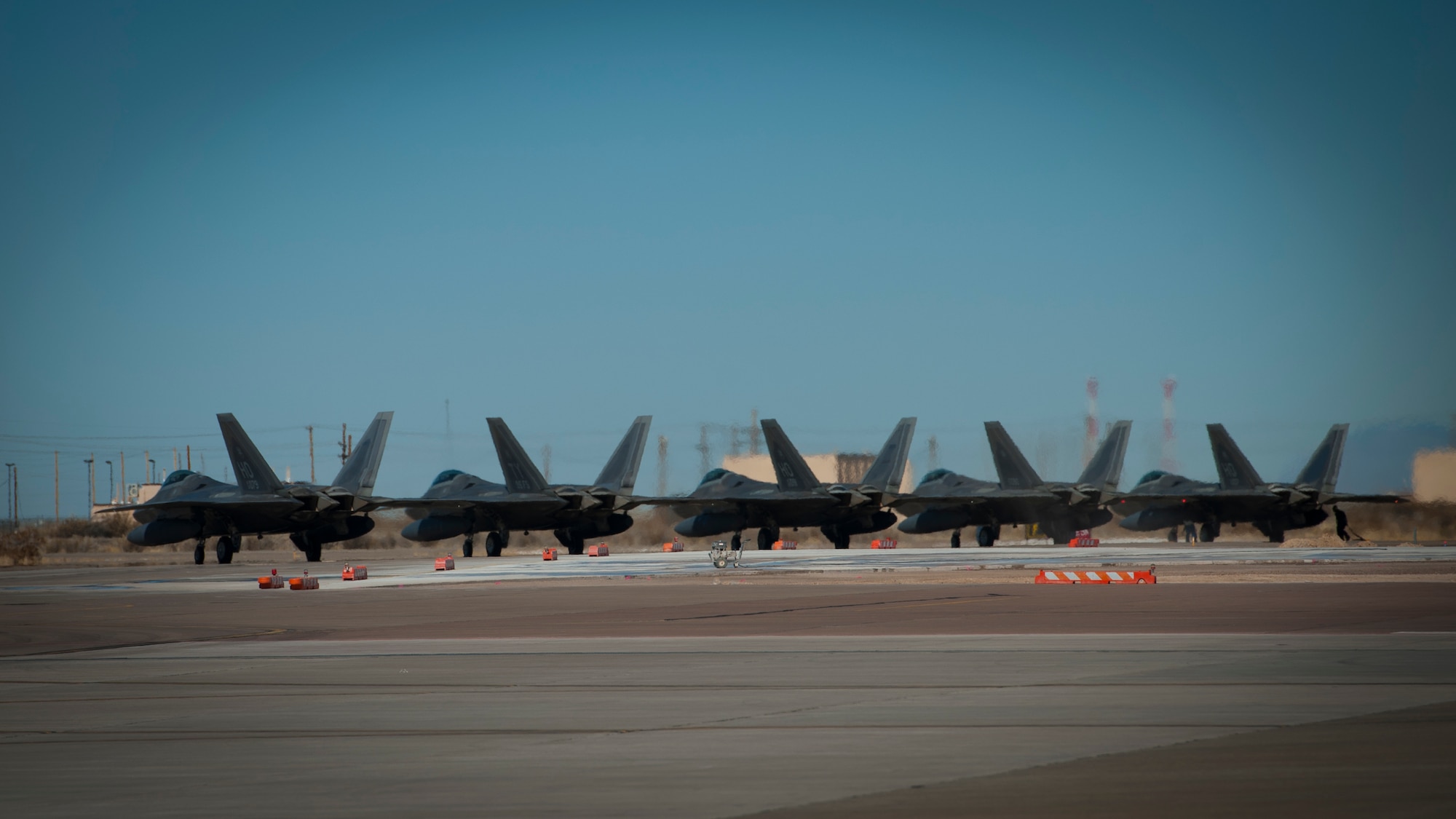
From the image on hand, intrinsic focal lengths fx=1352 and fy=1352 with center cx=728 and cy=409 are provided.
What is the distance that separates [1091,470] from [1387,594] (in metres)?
36.7

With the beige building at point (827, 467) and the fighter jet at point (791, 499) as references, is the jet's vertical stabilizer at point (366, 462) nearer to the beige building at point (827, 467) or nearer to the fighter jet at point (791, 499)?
the fighter jet at point (791, 499)

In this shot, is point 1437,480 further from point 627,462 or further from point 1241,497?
point 627,462

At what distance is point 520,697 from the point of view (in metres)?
10.2

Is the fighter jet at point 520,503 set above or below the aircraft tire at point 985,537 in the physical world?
above

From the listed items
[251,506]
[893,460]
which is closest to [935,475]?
[893,460]

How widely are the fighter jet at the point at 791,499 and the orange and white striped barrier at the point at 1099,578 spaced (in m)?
28.8

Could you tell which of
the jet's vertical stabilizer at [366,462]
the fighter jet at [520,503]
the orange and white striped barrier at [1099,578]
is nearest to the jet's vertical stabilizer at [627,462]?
the fighter jet at [520,503]

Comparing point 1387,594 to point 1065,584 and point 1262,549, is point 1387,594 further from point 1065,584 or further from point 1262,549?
point 1262,549

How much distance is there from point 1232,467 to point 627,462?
24.7 meters

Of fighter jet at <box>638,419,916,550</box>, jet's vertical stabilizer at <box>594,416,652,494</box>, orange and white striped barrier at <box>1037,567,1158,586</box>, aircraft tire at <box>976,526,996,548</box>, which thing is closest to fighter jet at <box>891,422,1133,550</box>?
aircraft tire at <box>976,526,996,548</box>

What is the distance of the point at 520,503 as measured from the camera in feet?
169

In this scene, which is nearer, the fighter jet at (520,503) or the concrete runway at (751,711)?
the concrete runway at (751,711)

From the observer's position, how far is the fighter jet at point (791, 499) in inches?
2122

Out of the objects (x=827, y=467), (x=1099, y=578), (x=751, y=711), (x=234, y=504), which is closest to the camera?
(x=751, y=711)
